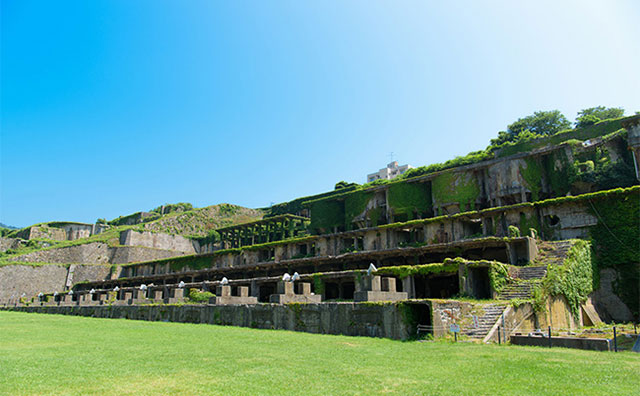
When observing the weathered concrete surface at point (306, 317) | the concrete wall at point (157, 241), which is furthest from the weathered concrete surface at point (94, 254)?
the weathered concrete surface at point (306, 317)

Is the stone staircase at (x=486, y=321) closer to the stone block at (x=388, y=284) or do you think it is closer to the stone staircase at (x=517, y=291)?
the stone staircase at (x=517, y=291)

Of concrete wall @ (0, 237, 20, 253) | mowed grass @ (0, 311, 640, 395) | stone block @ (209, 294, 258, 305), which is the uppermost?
concrete wall @ (0, 237, 20, 253)

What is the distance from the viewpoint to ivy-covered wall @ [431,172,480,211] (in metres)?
45.0

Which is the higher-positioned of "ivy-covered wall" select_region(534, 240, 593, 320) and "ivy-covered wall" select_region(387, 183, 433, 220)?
"ivy-covered wall" select_region(387, 183, 433, 220)

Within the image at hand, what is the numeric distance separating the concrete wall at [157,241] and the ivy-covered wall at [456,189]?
152ft

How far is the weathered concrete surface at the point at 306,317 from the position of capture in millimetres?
16484

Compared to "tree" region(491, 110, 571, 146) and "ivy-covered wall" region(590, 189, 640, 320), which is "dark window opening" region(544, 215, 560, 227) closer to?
"ivy-covered wall" region(590, 189, 640, 320)

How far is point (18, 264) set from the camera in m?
58.4

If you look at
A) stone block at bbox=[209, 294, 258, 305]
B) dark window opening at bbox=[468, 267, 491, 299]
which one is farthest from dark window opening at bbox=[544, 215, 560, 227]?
stone block at bbox=[209, 294, 258, 305]

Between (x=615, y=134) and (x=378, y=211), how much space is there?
972 inches

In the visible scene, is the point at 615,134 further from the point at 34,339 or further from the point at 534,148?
the point at 34,339

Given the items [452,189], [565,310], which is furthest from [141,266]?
[565,310]

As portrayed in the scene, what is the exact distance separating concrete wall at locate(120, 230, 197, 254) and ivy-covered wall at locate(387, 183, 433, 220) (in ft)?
134

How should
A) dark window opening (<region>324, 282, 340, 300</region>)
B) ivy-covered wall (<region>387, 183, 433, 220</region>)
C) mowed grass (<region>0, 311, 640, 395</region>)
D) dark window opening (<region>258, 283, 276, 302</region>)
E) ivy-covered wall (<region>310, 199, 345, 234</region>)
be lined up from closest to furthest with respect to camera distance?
1. mowed grass (<region>0, 311, 640, 395</region>)
2. dark window opening (<region>258, 283, 276, 302</region>)
3. dark window opening (<region>324, 282, 340, 300</region>)
4. ivy-covered wall (<region>387, 183, 433, 220</region>)
5. ivy-covered wall (<region>310, 199, 345, 234</region>)
